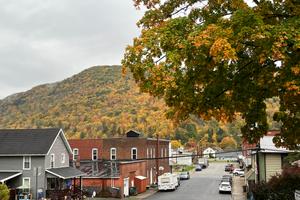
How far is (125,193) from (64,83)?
145 metres

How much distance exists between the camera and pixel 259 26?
1121 cm

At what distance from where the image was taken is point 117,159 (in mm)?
62781

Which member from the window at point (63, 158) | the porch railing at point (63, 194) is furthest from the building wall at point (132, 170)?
the porch railing at point (63, 194)

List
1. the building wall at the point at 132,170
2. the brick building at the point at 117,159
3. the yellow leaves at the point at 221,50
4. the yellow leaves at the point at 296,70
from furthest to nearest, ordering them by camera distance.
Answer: the building wall at the point at 132,170
the brick building at the point at 117,159
the yellow leaves at the point at 296,70
the yellow leaves at the point at 221,50

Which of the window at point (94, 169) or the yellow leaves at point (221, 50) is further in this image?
the window at point (94, 169)

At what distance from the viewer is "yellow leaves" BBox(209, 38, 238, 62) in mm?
10547

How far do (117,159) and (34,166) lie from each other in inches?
648

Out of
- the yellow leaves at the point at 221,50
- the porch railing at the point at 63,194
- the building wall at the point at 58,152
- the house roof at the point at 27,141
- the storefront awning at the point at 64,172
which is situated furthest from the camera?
the building wall at the point at 58,152

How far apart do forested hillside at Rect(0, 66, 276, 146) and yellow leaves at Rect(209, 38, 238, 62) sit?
89813 mm

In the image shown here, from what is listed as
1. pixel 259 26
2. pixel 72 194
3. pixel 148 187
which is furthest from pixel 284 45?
pixel 148 187

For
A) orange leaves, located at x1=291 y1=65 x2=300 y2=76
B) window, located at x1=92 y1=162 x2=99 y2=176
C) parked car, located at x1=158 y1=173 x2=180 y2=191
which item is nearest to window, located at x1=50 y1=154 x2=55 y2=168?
window, located at x1=92 y1=162 x2=99 y2=176

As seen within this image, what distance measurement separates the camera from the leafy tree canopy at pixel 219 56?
11.1 metres

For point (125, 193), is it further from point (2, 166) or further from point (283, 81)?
point (283, 81)

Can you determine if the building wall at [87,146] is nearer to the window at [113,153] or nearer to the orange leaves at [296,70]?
the window at [113,153]
